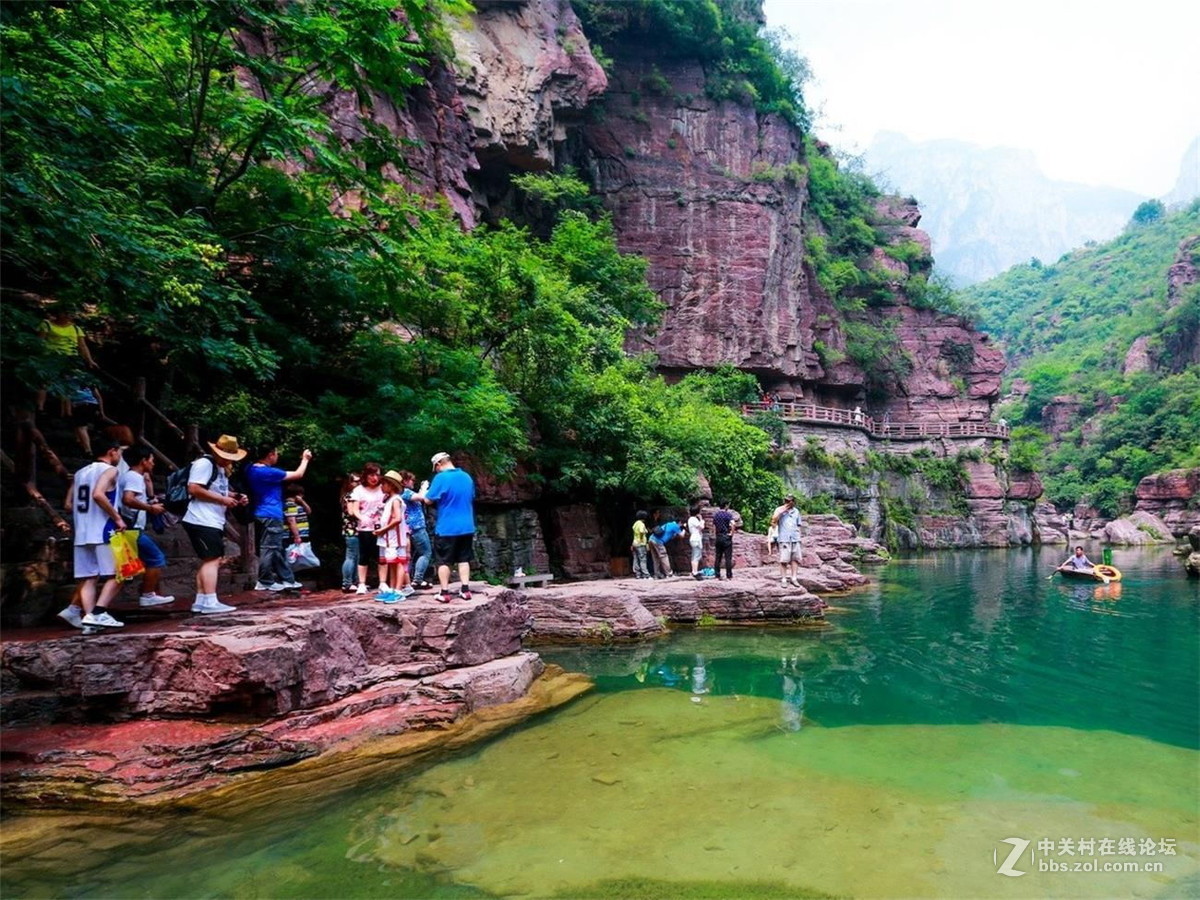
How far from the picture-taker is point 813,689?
6777 millimetres

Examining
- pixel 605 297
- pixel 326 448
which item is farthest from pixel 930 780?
pixel 605 297

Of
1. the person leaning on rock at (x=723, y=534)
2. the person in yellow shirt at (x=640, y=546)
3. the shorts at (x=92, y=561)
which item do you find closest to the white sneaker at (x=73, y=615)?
the shorts at (x=92, y=561)

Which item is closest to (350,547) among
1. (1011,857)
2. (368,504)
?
(368,504)

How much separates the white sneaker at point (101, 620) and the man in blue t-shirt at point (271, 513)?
5.18 feet

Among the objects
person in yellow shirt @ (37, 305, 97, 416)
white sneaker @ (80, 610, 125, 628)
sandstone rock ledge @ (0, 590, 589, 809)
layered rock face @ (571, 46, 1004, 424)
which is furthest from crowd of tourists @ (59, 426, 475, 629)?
layered rock face @ (571, 46, 1004, 424)

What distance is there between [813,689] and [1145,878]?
361cm

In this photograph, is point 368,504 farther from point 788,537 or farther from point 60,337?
point 788,537

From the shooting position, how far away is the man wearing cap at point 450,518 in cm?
616

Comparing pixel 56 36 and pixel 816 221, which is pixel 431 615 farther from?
pixel 816 221

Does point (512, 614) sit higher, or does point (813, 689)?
point (512, 614)

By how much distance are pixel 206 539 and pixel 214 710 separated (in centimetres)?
139

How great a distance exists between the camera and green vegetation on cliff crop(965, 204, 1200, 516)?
1847 inches

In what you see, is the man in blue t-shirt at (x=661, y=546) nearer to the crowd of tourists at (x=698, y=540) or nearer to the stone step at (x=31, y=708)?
the crowd of tourists at (x=698, y=540)

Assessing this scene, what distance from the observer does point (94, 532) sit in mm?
4625
